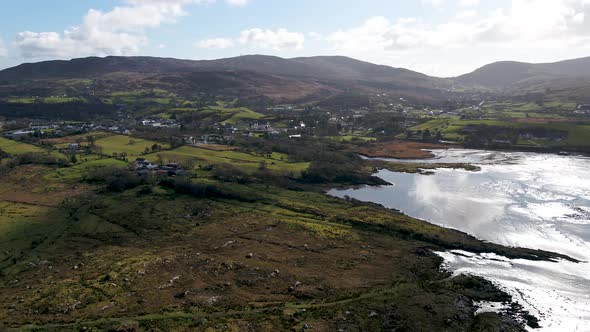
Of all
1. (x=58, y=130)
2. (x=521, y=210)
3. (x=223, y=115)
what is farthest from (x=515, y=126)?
(x=58, y=130)

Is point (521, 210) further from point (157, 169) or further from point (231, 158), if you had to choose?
point (157, 169)

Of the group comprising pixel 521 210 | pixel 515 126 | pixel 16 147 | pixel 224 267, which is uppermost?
pixel 515 126

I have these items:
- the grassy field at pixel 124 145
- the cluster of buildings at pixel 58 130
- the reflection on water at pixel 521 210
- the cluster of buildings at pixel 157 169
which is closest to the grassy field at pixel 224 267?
the reflection on water at pixel 521 210

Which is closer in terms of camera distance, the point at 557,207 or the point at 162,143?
the point at 557,207

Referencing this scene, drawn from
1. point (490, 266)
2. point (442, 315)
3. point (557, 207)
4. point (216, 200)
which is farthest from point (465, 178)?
point (442, 315)

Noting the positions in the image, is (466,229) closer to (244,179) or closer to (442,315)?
(442,315)

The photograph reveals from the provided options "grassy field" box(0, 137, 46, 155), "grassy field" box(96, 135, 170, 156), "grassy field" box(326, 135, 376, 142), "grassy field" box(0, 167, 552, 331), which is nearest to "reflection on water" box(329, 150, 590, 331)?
"grassy field" box(0, 167, 552, 331)
